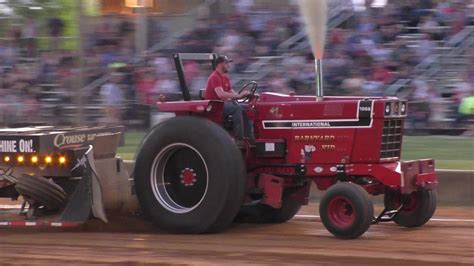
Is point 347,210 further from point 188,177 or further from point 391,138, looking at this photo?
point 188,177

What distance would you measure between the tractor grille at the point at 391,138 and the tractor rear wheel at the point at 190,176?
1260 millimetres

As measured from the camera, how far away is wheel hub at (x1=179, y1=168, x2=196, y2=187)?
8.81m

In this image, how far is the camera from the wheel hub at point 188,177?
28.9 feet

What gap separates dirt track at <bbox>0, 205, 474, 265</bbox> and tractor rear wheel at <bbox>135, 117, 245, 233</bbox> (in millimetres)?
188

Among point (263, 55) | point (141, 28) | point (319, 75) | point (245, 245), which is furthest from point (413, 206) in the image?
point (141, 28)

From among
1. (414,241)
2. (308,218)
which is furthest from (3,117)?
(414,241)

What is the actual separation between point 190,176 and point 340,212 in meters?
1.43

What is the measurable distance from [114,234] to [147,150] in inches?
32.3

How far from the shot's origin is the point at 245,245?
8.05m

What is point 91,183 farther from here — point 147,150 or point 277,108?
point 277,108

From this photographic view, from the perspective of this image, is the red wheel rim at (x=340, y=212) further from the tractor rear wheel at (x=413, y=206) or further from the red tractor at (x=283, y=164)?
the tractor rear wheel at (x=413, y=206)

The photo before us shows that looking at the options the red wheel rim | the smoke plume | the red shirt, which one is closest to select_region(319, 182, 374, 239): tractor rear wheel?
the red wheel rim

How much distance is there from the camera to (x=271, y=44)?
18109mm

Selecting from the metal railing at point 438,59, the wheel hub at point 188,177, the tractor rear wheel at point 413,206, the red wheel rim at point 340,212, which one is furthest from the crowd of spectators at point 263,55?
the red wheel rim at point 340,212
